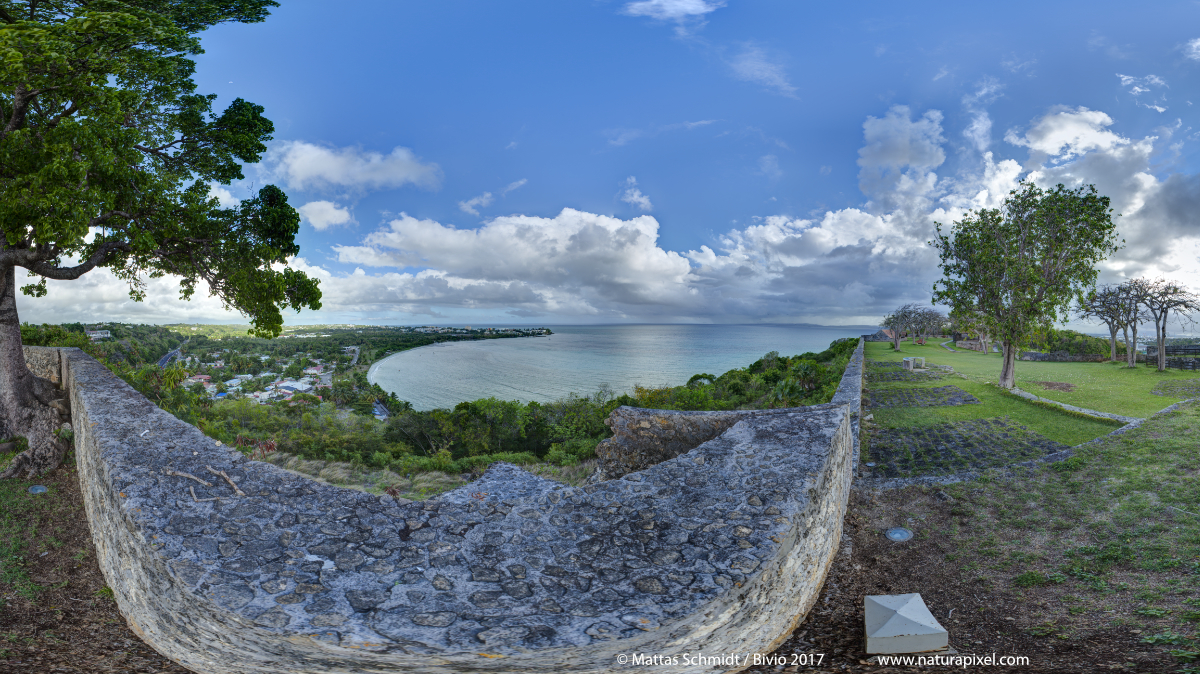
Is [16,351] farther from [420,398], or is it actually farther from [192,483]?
[420,398]

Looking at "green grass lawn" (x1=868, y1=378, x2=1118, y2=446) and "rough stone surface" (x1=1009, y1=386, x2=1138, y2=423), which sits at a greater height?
"rough stone surface" (x1=1009, y1=386, x2=1138, y2=423)

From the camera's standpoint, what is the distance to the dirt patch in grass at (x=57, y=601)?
3.06 m

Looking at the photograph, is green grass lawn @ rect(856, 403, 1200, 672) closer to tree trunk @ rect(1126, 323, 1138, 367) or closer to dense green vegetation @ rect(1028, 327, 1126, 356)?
tree trunk @ rect(1126, 323, 1138, 367)

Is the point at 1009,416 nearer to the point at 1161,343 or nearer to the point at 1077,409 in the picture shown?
the point at 1077,409

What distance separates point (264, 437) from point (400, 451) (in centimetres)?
305

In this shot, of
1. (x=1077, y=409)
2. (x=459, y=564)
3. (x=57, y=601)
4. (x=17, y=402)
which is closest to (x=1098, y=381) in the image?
(x=1077, y=409)

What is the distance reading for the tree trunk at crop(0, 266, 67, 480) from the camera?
7.15m

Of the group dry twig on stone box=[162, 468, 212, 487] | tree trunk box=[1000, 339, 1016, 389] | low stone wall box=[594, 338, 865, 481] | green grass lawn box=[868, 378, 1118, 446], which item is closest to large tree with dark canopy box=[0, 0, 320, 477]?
dry twig on stone box=[162, 468, 212, 487]

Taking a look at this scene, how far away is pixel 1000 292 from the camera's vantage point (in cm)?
1395

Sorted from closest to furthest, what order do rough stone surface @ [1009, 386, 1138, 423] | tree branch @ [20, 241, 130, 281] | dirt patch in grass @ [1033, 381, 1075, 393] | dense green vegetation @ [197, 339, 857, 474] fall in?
tree branch @ [20, 241, 130, 281] < rough stone surface @ [1009, 386, 1138, 423] < dense green vegetation @ [197, 339, 857, 474] < dirt patch in grass @ [1033, 381, 1075, 393]

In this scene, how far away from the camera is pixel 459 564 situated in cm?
287

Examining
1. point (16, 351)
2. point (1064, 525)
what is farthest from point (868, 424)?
point (16, 351)

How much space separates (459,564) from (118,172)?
785cm

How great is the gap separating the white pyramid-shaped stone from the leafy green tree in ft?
46.2
